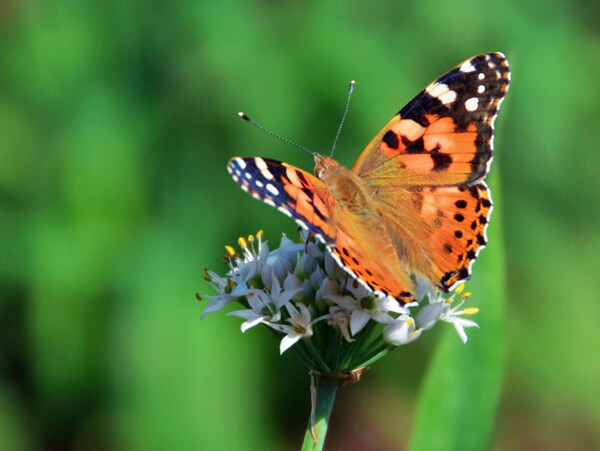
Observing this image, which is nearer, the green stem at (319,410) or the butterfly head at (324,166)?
the green stem at (319,410)

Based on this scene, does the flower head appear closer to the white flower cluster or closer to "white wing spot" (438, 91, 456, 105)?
the white flower cluster

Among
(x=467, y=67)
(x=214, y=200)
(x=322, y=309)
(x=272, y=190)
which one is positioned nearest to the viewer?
(x=272, y=190)

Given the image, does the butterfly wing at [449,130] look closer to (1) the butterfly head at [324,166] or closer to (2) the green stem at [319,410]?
(1) the butterfly head at [324,166]

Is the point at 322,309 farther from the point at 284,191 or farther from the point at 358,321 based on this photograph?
the point at 284,191

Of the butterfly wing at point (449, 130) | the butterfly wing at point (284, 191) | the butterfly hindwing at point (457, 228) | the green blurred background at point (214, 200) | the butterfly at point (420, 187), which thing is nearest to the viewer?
the butterfly wing at point (284, 191)

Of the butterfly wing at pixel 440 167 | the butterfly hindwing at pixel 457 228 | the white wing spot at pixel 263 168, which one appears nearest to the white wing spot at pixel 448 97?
the butterfly wing at pixel 440 167

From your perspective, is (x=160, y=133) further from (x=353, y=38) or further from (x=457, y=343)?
(x=457, y=343)

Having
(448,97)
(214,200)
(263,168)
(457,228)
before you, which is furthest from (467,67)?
(214,200)
